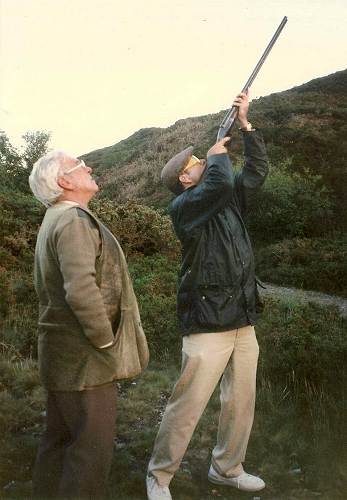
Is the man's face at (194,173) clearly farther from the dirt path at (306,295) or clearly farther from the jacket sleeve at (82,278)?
the dirt path at (306,295)

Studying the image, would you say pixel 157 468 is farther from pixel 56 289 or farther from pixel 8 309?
pixel 8 309

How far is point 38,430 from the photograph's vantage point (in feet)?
14.5

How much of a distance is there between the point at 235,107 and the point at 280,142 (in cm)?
1819

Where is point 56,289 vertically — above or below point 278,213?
above

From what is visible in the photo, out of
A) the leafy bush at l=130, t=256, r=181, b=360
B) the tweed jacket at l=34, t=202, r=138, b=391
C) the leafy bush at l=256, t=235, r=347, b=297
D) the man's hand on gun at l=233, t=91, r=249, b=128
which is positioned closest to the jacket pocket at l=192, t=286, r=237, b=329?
the tweed jacket at l=34, t=202, r=138, b=391

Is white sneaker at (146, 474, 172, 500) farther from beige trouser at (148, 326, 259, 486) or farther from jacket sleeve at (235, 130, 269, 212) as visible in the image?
jacket sleeve at (235, 130, 269, 212)

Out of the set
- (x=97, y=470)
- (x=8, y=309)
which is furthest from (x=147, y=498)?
(x=8, y=309)

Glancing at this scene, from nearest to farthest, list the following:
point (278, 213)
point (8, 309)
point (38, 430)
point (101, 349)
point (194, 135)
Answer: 1. point (101, 349)
2. point (38, 430)
3. point (8, 309)
4. point (278, 213)
5. point (194, 135)

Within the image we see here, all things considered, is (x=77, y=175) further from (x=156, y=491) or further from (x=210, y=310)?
(x=156, y=491)

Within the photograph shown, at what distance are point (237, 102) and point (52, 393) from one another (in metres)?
2.10

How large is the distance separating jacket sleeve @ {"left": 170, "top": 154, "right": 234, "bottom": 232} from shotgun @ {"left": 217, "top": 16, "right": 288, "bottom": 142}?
13.2 inches

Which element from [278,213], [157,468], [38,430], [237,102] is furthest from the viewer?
[278,213]

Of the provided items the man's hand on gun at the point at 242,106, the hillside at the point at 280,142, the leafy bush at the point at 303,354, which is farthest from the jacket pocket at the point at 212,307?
the hillside at the point at 280,142

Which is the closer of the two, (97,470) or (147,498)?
(97,470)
